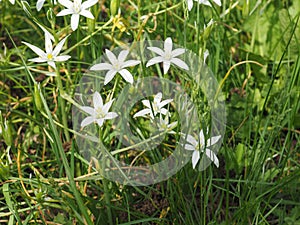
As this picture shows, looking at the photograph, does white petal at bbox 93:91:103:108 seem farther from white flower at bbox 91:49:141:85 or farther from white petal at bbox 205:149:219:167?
white petal at bbox 205:149:219:167

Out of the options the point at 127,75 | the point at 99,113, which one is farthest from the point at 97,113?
the point at 127,75

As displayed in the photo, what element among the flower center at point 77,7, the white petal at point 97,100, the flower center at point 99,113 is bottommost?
the flower center at point 99,113

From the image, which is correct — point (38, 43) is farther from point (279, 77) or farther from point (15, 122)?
point (279, 77)

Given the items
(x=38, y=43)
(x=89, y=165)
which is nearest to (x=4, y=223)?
(x=89, y=165)

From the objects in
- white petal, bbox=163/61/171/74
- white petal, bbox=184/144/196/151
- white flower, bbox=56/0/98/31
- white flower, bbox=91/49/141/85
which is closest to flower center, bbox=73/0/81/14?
white flower, bbox=56/0/98/31

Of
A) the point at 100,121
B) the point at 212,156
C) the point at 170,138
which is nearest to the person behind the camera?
the point at 100,121

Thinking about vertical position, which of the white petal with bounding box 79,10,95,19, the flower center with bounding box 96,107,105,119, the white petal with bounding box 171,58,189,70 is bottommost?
the flower center with bounding box 96,107,105,119

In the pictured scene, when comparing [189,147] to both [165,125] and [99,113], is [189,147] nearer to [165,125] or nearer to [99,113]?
[165,125]

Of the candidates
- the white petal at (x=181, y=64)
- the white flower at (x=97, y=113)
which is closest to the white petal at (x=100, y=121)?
the white flower at (x=97, y=113)

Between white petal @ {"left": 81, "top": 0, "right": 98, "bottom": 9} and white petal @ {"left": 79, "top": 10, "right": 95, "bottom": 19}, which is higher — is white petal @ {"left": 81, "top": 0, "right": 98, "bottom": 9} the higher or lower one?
the higher one

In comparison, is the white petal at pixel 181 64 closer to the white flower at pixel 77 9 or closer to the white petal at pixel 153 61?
the white petal at pixel 153 61
